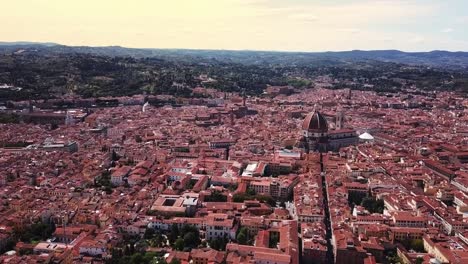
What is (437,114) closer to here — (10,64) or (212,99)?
(212,99)

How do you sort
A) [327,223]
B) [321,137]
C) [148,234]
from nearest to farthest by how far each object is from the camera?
[148,234] < [327,223] < [321,137]

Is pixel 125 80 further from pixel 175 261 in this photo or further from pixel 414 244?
pixel 414 244

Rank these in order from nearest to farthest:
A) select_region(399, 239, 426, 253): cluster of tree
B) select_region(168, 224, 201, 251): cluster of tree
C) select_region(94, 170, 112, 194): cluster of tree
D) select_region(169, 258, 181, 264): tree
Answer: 1. select_region(169, 258, 181, 264): tree
2. select_region(168, 224, 201, 251): cluster of tree
3. select_region(399, 239, 426, 253): cluster of tree
4. select_region(94, 170, 112, 194): cluster of tree

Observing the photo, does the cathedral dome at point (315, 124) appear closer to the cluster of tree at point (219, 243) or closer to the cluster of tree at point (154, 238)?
the cluster of tree at point (219, 243)

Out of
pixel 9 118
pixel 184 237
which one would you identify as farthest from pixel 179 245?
pixel 9 118

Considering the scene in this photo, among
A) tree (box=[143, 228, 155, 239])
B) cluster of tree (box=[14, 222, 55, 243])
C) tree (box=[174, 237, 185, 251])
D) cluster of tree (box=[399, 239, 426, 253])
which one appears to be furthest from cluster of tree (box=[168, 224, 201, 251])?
cluster of tree (box=[399, 239, 426, 253])

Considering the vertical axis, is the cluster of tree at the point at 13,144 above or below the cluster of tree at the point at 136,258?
below

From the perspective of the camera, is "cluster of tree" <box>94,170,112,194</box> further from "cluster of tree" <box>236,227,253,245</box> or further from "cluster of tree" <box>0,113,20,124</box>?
"cluster of tree" <box>0,113,20,124</box>

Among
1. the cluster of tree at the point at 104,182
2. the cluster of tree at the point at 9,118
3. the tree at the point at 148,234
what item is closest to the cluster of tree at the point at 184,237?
the tree at the point at 148,234

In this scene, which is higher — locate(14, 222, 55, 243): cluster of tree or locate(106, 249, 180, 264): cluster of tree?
locate(106, 249, 180, 264): cluster of tree

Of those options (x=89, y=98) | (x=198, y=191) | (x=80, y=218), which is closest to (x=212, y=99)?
(x=89, y=98)
